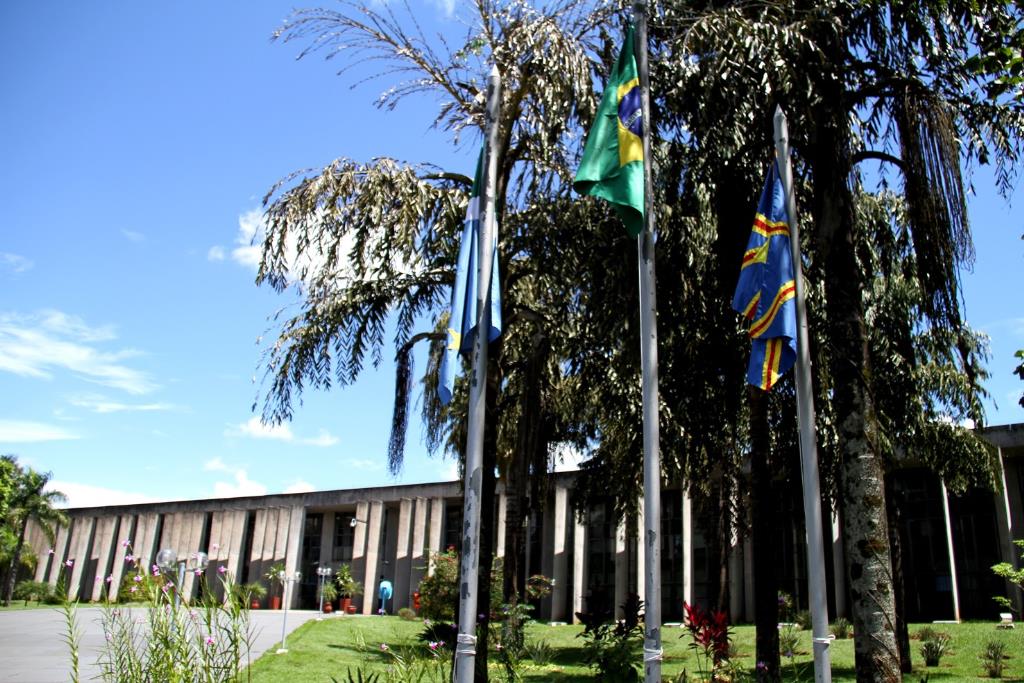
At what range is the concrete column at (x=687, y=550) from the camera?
35844 millimetres

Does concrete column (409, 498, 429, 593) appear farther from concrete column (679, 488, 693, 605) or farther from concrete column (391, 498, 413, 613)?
concrete column (679, 488, 693, 605)

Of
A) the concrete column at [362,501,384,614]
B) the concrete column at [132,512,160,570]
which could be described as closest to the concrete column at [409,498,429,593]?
the concrete column at [362,501,384,614]

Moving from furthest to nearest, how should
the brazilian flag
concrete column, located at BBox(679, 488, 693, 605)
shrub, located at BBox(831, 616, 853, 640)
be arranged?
concrete column, located at BBox(679, 488, 693, 605) < shrub, located at BBox(831, 616, 853, 640) < the brazilian flag

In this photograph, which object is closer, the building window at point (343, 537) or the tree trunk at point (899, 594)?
the tree trunk at point (899, 594)

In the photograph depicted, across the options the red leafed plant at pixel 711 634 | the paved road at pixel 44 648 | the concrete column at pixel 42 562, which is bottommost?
the paved road at pixel 44 648

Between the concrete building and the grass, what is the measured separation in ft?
5.70

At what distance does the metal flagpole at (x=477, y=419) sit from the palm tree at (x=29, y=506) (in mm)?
52396

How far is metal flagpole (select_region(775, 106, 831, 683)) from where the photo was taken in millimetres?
6727

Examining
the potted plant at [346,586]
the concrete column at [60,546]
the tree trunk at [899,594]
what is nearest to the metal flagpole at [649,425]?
the tree trunk at [899,594]

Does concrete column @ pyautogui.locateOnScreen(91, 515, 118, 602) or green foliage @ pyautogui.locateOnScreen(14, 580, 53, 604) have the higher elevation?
concrete column @ pyautogui.locateOnScreen(91, 515, 118, 602)

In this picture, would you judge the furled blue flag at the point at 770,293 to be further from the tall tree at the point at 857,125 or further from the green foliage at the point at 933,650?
the green foliage at the point at 933,650

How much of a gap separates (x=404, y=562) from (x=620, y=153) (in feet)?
135

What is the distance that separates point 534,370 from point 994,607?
1040 inches

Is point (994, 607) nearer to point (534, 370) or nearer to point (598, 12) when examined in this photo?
point (534, 370)
